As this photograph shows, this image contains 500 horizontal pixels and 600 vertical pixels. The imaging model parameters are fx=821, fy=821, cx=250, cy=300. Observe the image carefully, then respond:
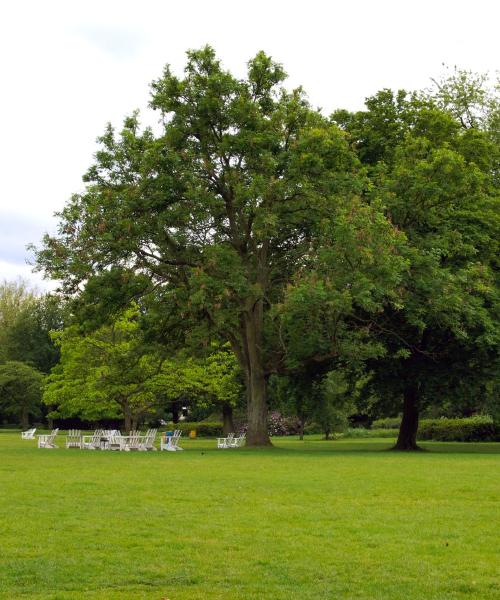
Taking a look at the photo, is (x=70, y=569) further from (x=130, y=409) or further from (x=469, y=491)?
(x=130, y=409)

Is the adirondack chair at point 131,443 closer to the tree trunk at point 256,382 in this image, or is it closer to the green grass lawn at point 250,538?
the tree trunk at point 256,382

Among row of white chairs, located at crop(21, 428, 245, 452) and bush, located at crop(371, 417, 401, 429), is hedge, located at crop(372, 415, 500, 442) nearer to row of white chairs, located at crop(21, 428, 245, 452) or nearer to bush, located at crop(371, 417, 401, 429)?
bush, located at crop(371, 417, 401, 429)

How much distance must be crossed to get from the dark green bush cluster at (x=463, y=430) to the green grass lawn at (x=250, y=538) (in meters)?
36.2

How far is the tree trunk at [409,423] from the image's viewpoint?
36625 millimetres

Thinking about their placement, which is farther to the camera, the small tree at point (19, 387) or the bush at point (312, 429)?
the small tree at point (19, 387)

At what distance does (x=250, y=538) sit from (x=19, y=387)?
70881 mm

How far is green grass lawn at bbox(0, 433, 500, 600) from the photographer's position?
7.55m

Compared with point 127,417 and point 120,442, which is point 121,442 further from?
point 127,417

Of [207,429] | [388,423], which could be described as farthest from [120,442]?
[388,423]

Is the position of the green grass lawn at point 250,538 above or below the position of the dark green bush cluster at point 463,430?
below

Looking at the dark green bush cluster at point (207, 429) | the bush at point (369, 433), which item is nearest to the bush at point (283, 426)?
the dark green bush cluster at point (207, 429)

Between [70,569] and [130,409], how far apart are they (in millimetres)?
50054

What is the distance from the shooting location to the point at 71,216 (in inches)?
1275

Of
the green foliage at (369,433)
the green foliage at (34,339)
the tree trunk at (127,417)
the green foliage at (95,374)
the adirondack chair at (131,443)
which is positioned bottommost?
the adirondack chair at (131,443)
